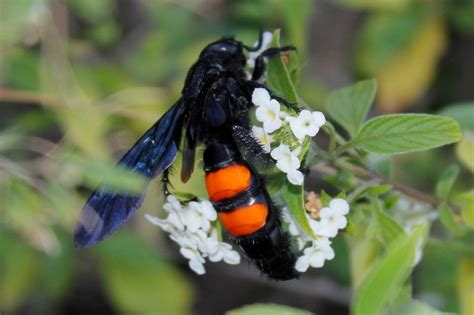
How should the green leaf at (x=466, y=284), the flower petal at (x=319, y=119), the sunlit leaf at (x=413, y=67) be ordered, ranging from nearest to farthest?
the flower petal at (x=319, y=119)
the green leaf at (x=466, y=284)
the sunlit leaf at (x=413, y=67)

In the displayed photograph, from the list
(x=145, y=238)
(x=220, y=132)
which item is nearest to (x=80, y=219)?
(x=220, y=132)

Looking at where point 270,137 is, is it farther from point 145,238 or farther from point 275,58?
point 145,238

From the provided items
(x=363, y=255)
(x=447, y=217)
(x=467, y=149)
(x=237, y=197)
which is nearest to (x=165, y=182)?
(x=237, y=197)

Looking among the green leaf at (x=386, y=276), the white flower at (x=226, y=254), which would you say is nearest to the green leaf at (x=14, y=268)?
the white flower at (x=226, y=254)

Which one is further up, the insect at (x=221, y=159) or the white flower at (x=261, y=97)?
the white flower at (x=261, y=97)

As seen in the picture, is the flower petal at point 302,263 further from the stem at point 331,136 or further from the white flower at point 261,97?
the white flower at point 261,97
